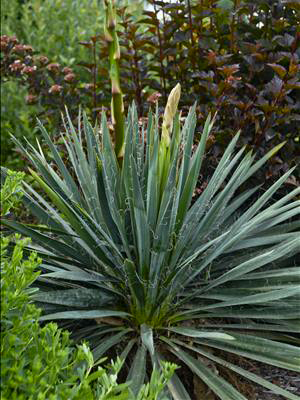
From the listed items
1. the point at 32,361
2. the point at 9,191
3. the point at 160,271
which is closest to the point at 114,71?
the point at 160,271

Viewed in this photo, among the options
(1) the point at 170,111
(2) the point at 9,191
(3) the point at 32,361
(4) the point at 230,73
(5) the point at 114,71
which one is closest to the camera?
(3) the point at 32,361

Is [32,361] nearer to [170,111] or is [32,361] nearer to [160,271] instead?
[160,271]

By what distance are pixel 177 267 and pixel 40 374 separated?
1.07m

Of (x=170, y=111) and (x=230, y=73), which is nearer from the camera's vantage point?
(x=170, y=111)

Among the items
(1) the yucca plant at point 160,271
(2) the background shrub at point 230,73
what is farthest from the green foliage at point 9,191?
(2) the background shrub at point 230,73

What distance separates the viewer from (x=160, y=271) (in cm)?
285

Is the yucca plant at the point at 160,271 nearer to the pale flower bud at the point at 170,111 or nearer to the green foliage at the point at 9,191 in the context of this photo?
the pale flower bud at the point at 170,111

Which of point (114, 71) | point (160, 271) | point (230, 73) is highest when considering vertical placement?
point (114, 71)

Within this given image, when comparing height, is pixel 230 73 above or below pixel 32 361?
above

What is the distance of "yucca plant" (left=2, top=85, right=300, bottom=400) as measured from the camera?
2.73 metres

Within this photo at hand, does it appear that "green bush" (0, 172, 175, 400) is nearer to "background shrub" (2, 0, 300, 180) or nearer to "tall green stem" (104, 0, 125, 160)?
"tall green stem" (104, 0, 125, 160)

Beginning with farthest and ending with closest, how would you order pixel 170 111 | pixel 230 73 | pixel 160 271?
pixel 230 73 < pixel 170 111 < pixel 160 271

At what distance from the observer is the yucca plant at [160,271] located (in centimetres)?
273

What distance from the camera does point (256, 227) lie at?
3.19 m
